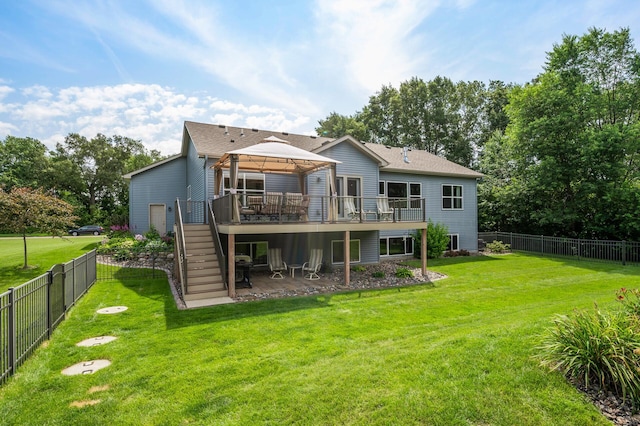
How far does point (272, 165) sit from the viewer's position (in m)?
12.6

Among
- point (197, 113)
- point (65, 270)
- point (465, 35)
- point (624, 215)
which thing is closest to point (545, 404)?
point (65, 270)

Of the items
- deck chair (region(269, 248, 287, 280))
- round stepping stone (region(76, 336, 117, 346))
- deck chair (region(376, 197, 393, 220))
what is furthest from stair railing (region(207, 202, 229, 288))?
deck chair (region(376, 197, 393, 220))

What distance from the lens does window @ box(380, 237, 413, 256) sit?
58.0 feet

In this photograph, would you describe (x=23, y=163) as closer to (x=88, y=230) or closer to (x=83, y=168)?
(x=83, y=168)

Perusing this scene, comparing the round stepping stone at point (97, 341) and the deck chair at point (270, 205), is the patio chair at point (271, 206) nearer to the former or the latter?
the deck chair at point (270, 205)

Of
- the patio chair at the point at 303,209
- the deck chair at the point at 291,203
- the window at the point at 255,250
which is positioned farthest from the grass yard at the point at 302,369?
the window at the point at 255,250

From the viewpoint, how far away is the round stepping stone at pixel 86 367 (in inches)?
195

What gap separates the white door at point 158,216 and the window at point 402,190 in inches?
464

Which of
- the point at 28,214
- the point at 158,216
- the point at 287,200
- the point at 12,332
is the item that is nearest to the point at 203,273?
the point at 287,200

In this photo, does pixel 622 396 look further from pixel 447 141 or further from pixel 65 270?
pixel 447 141

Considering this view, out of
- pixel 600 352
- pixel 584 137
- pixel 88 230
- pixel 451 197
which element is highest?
pixel 584 137

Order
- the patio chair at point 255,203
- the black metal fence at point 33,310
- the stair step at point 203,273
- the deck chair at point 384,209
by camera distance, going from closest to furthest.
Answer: the black metal fence at point 33,310
the stair step at point 203,273
the patio chair at point 255,203
the deck chair at point 384,209

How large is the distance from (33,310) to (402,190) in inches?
632

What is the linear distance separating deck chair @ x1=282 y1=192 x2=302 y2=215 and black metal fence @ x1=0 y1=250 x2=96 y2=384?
5.94m
